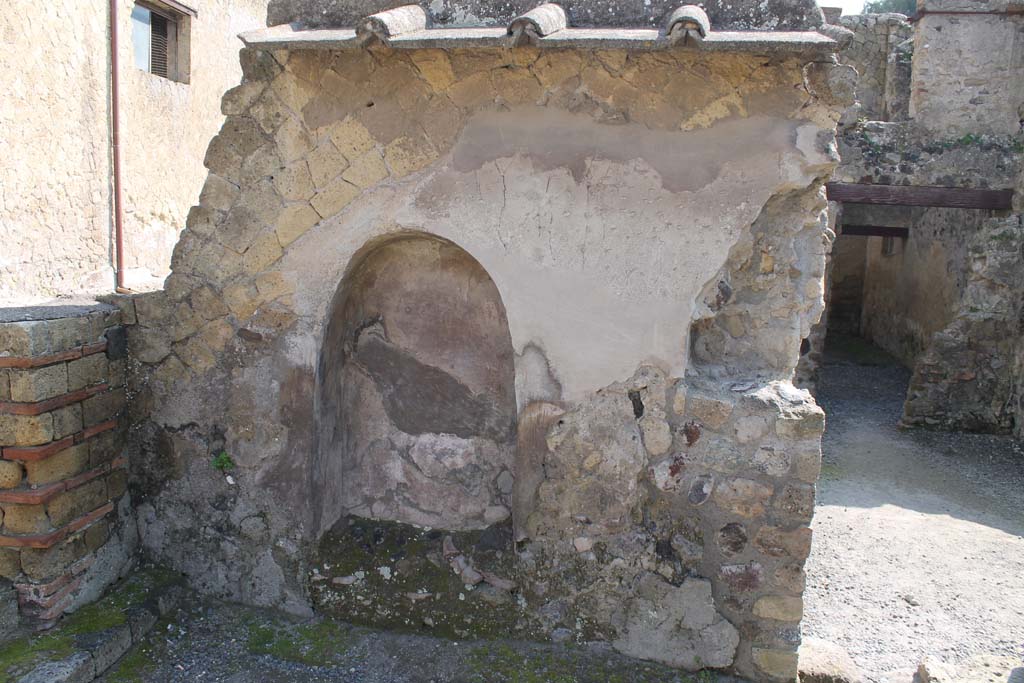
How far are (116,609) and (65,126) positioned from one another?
15.0ft

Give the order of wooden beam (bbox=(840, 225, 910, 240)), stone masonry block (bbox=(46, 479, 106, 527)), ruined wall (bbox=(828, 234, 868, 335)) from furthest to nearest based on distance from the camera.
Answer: ruined wall (bbox=(828, 234, 868, 335)) < wooden beam (bbox=(840, 225, 910, 240)) < stone masonry block (bbox=(46, 479, 106, 527))

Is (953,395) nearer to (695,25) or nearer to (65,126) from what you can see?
(695,25)

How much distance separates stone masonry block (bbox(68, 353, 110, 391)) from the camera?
11.0 ft

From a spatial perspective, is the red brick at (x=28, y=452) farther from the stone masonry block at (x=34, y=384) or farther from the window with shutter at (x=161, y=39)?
the window with shutter at (x=161, y=39)

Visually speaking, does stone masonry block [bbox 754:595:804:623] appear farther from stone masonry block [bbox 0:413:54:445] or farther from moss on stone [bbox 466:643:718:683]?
stone masonry block [bbox 0:413:54:445]

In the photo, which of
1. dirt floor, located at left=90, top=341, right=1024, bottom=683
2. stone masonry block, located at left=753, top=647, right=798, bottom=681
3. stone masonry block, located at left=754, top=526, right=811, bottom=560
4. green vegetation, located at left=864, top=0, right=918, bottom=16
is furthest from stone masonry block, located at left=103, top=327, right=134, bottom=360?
green vegetation, located at left=864, top=0, right=918, bottom=16

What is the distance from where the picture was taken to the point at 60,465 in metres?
3.32

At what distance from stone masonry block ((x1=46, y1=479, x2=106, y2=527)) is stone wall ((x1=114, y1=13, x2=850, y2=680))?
37 centimetres

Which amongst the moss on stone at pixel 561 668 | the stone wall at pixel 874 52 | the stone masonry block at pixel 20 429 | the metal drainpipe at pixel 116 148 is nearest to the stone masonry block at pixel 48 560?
the stone masonry block at pixel 20 429

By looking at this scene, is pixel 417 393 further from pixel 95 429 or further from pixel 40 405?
pixel 40 405

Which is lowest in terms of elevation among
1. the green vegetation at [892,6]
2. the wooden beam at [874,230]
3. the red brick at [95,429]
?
the red brick at [95,429]

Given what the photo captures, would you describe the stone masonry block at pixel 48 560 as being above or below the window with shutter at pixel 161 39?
below

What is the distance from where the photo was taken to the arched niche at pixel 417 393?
3.59 meters

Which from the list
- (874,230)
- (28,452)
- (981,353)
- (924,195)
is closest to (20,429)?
(28,452)
